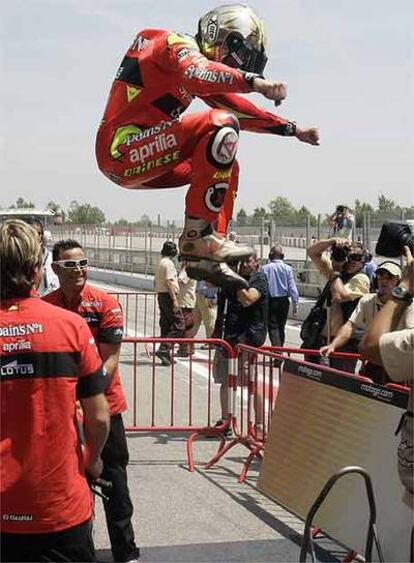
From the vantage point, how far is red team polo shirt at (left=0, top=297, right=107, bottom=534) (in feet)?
9.09

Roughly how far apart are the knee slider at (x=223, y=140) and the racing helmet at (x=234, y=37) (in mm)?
242

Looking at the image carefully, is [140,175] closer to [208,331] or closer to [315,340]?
[315,340]

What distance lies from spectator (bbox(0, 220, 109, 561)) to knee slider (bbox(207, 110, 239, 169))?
1.24 m

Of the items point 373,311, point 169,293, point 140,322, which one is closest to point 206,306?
point 169,293

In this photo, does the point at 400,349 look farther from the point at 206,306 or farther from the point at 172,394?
the point at 206,306

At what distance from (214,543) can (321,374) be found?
3.98 feet

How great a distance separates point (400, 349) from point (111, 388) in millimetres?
1908

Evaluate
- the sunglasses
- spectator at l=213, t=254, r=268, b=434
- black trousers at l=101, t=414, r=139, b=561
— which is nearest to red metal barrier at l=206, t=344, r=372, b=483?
spectator at l=213, t=254, r=268, b=434

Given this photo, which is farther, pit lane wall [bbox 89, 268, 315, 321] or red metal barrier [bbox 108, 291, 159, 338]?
pit lane wall [bbox 89, 268, 315, 321]

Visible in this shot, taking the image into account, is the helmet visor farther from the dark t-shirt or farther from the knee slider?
the dark t-shirt

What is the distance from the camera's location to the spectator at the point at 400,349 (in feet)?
10.1

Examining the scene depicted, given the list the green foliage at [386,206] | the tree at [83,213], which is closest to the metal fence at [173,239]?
the green foliage at [386,206]

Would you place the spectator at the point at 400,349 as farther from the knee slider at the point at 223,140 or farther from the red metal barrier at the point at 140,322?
the red metal barrier at the point at 140,322

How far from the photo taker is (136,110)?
3.93 meters
